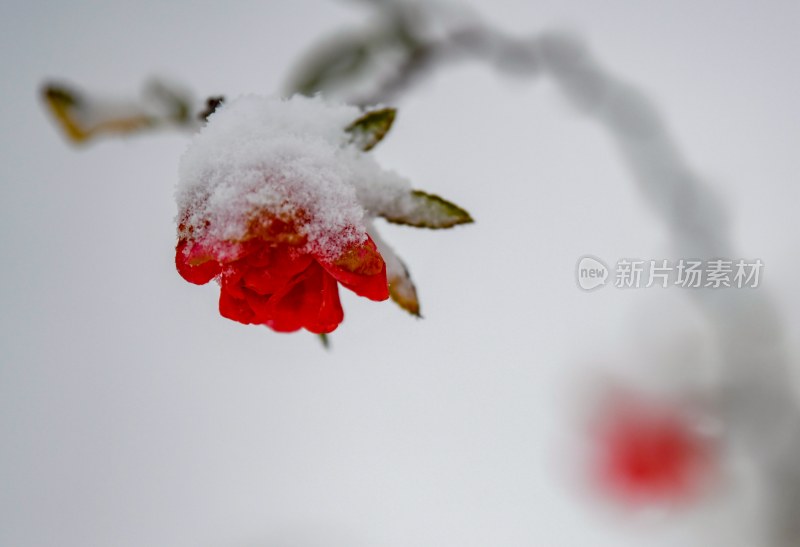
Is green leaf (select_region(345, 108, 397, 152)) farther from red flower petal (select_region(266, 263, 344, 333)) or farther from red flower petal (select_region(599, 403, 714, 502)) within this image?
red flower petal (select_region(599, 403, 714, 502))

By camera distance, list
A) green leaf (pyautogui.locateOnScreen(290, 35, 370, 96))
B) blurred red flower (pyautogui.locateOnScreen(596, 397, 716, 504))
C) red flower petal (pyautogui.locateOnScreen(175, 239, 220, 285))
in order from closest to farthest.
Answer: red flower petal (pyautogui.locateOnScreen(175, 239, 220, 285)) → green leaf (pyautogui.locateOnScreen(290, 35, 370, 96)) → blurred red flower (pyautogui.locateOnScreen(596, 397, 716, 504))

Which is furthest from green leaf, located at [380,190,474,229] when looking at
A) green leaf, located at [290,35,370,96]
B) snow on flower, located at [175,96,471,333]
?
green leaf, located at [290,35,370,96]

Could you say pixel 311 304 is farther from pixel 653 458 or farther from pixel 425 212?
pixel 653 458

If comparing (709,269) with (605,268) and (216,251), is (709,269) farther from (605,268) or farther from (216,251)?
(216,251)

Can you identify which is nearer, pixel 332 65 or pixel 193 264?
pixel 193 264

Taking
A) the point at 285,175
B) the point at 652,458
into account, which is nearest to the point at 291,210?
the point at 285,175

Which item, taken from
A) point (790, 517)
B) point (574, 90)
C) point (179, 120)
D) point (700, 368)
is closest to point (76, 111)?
point (179, 120)

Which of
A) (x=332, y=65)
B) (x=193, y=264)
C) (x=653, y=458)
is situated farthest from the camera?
(x=653, y=458)

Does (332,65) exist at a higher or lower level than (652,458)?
higher
